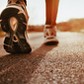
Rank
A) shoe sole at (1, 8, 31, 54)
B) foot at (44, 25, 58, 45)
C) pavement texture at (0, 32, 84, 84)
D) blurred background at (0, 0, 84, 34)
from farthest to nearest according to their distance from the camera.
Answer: blurred background at (0, 0, 84, 34) → foot at (44, 25, 58, 45) → shoe sole at (1, 8, 31, 54) → pavement texture at (0, 32, 84, 84)

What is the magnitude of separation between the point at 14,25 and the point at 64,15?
1.47 metres

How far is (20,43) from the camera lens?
0.96 metres

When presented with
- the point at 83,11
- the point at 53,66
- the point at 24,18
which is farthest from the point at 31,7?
the point at 53,66

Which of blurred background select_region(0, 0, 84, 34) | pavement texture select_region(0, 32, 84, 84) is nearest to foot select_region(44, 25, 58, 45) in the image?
pavement texture select_region(0, 32, 84, 84)

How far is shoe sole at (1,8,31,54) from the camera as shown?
37.1 inches

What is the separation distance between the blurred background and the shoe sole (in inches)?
53.8

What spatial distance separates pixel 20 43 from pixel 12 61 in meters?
0.10

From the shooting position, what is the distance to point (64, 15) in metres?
2.36

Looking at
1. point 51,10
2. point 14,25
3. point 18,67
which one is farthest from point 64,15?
point 18,67

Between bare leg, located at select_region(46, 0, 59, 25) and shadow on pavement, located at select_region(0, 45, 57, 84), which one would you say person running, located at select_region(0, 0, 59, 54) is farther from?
bare leg, located at select_region(46, 0, 59, 25)

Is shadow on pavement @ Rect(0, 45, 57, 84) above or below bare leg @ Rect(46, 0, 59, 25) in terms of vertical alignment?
below

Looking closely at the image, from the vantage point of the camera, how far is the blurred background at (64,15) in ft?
7.57

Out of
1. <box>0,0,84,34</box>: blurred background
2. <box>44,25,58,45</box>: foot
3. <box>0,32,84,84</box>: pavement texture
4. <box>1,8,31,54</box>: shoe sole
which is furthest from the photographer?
<box>0,0,84,34</box>: blurred background

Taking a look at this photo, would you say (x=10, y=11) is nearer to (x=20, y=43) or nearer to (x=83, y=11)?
(x=20, y=43)
